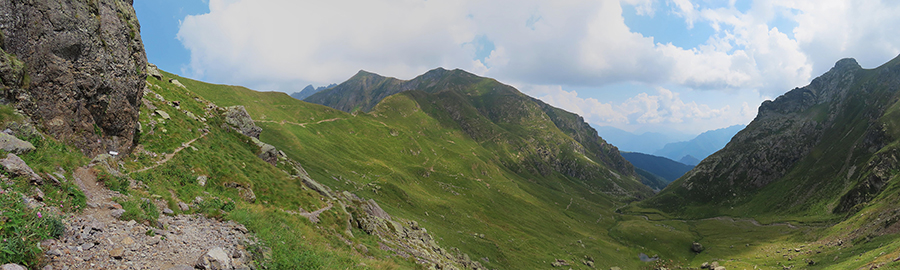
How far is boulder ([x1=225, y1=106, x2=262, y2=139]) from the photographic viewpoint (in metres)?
54.8

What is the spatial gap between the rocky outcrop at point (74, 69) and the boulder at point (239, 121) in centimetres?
2812

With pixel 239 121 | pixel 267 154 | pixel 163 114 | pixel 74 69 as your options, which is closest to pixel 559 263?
pixel 267 154

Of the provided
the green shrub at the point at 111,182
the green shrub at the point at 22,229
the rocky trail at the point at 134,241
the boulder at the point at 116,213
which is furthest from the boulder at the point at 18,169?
the green shrub at the point at 111,182

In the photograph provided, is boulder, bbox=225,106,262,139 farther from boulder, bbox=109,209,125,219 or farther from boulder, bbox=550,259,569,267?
boulder, bbox=550,259,569,267

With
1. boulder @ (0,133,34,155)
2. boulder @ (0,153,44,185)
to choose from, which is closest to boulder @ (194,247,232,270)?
boulder @ (0,153,44,185)

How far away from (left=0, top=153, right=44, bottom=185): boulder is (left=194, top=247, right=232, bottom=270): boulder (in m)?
Answer: 6.47

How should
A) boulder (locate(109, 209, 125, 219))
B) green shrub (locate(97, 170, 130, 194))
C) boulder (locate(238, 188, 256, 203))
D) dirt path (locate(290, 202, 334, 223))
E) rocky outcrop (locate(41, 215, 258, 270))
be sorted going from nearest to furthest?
rocky outcrop (locate(41, 215, 258, 270)) → boulder (locate(109, 209, 125, 219)) → green shrub (locate(97, 170, 130, 194)) → boulder (locate(238, 188, 256, 203)) → dirt path (locate(290, 202, 334, 223))

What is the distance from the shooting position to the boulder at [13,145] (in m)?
14.0

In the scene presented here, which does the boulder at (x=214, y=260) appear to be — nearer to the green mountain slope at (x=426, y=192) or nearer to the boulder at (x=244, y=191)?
the boulder at (x=244, y=191)

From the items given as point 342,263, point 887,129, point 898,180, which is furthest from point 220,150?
point 887,129

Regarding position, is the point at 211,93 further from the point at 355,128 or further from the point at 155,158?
the point at 155,158

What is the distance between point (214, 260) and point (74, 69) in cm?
2076

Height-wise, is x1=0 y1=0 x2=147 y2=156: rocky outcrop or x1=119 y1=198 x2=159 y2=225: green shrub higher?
x1=0 y1=0 x2=147 y2=156: rocky outcrop

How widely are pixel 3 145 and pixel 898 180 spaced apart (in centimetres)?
20803
